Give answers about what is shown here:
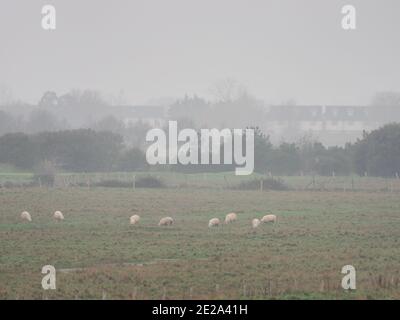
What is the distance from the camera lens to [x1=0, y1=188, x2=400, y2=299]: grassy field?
22.9 metres

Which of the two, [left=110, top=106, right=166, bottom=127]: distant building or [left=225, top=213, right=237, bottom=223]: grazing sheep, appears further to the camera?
[left=110, top=106, right=166, bottom=127]: distant building

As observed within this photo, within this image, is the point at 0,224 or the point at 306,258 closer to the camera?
the point at 306,258

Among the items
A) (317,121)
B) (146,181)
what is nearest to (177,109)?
(317,121)

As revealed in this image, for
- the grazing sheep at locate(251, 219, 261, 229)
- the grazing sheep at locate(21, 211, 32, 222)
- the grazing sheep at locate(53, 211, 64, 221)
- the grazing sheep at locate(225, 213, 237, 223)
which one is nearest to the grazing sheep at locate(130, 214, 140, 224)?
the grazing sheep at locate(53, 211, 64, 221)

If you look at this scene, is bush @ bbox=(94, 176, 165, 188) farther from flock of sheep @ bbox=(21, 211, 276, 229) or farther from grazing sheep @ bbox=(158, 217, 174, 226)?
grazing sheep @ bbox=(158, 217, 174, 226)

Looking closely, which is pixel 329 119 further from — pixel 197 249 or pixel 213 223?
pixel 197 249

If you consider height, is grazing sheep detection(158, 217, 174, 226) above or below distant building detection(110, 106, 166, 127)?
below

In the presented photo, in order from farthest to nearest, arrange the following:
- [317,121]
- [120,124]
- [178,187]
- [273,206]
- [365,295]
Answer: [317,121] → [120,124] → [178,187] → [273,206] → [365,295]

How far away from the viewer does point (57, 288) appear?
2272 cm

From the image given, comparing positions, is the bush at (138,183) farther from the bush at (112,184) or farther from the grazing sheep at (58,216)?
the grazing sheep at (58,216)

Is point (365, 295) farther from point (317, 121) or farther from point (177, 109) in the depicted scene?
point (317, 121)

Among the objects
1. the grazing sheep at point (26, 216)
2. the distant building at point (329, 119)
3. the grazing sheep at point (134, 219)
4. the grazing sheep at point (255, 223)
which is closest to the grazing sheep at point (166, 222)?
the grazing sheep at point (134, 219)
